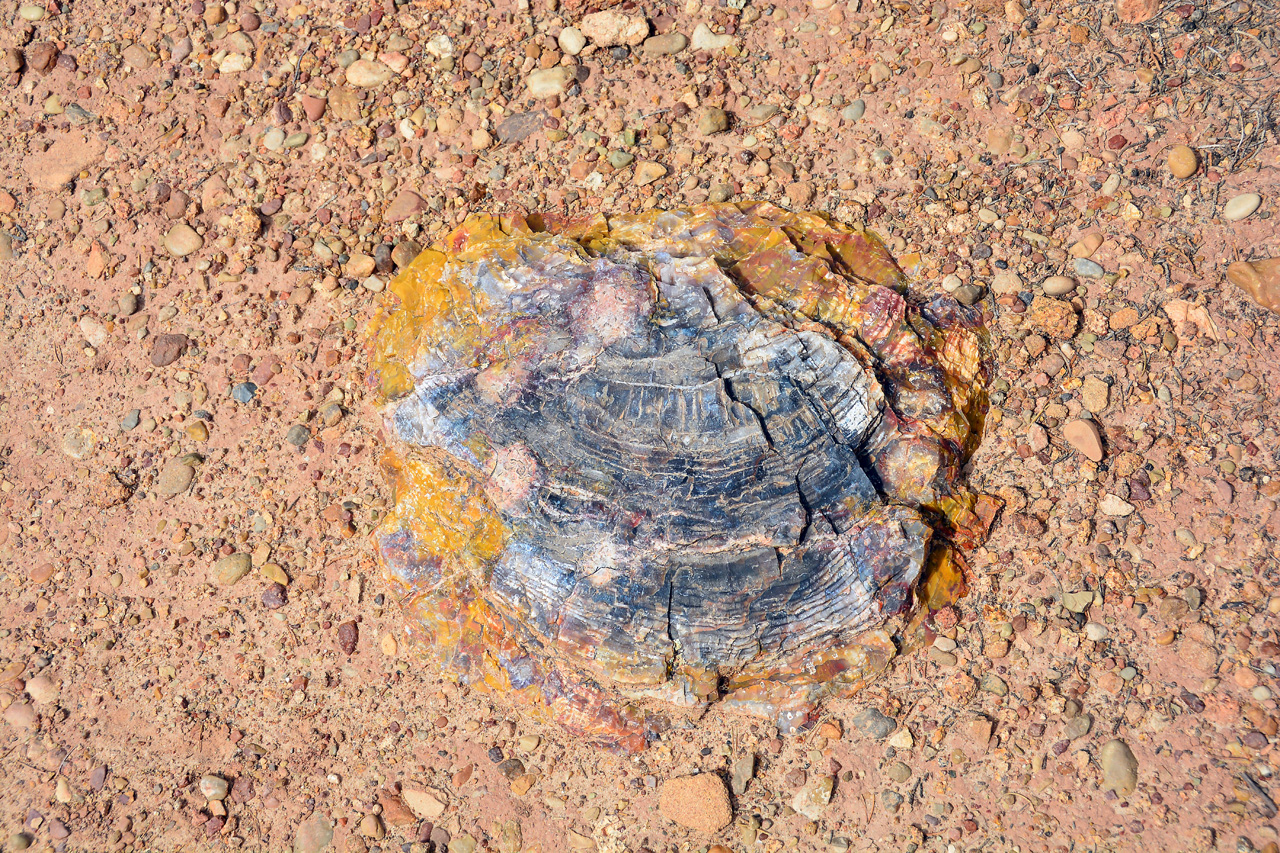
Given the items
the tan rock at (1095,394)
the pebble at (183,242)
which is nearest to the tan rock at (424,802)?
the pebble at (183,242)

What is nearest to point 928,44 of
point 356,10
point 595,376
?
point 595,376

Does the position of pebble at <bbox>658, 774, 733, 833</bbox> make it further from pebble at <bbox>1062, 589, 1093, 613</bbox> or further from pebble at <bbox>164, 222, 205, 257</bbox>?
pebble at <bbox>164, 222, 205, 257</bbox>

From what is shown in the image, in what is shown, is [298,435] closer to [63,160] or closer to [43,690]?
[43,690]

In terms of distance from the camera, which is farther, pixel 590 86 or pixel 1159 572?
pixel 590 86

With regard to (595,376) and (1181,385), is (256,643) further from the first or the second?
(1181,385)

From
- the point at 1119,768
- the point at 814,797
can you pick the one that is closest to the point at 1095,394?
the point at 1119,768

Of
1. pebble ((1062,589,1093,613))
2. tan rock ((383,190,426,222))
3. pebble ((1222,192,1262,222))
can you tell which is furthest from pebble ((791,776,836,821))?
tan rock ((383,190,426,222))

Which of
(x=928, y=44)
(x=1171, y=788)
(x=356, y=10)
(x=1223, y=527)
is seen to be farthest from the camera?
(x=356, y=10)
